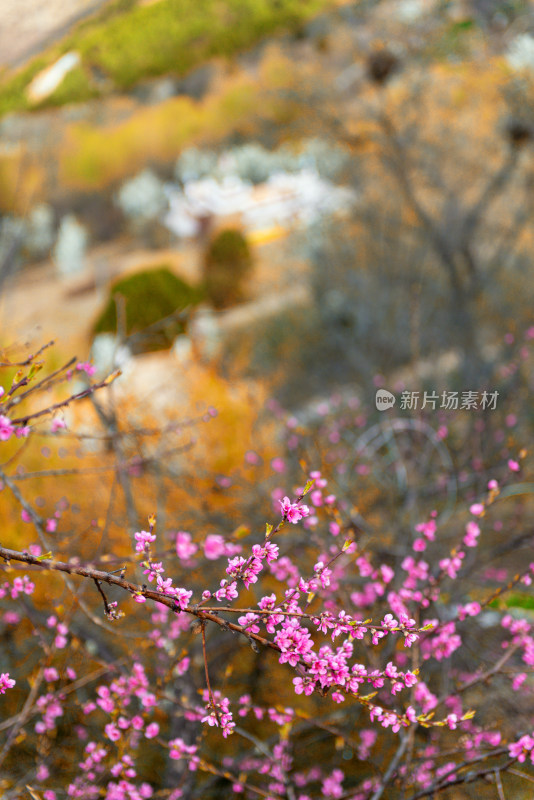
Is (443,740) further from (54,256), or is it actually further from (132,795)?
(54,256)

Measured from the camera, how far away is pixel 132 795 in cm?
145

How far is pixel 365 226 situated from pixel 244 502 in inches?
233

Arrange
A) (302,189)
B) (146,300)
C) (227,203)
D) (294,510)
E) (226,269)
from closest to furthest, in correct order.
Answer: (294,510) < (302,189) < (146,300) < (226,269) < (227,203)

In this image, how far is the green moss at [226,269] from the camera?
11875 mm

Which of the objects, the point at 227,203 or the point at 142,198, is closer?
the point at 227,203

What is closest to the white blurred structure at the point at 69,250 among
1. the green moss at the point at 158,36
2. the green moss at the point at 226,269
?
the green moss at the point at 158,36

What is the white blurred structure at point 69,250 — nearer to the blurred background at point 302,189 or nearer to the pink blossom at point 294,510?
the blurred background at point 302,189

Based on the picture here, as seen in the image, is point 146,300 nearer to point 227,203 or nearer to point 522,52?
point 227,203

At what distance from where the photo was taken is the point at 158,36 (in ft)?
34.2

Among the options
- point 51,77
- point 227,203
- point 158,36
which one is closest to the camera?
point 51,77

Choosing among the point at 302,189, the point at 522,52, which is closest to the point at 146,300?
the point at 302,189

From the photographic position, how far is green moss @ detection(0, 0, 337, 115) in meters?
7.05

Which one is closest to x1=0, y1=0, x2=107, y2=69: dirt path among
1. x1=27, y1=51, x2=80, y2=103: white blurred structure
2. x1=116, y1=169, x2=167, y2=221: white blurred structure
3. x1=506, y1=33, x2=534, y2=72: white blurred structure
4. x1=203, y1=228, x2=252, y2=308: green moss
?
x1=27, y1=51, x2=80, y2=103: white blurred structure

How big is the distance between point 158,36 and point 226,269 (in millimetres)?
3861
